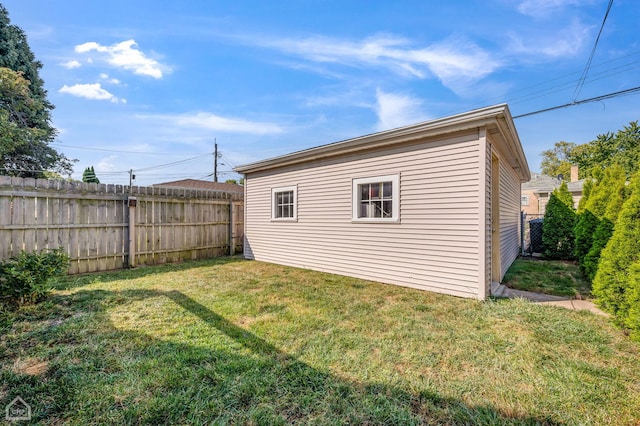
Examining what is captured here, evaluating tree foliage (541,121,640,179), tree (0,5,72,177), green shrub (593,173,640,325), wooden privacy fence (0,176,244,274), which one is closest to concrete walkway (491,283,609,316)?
green shrub (593,173,640,325)

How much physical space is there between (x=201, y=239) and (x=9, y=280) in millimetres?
4325

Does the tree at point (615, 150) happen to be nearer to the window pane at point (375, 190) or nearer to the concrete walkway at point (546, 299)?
the concrete walkway at point (546, 299)

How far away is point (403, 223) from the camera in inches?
192

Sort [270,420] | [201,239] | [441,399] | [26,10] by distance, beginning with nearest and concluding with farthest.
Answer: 1. [270,420]
2. [441,399]
3. [26,10]
4. [201,239]

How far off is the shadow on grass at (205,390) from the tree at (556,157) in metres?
42.4

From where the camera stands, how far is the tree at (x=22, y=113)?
11.4m

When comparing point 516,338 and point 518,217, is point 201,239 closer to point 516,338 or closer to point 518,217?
point 516,338

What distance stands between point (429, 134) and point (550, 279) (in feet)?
13.5

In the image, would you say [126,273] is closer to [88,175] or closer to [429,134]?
[429,134]

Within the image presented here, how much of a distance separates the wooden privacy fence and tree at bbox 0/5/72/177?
31.7 ft

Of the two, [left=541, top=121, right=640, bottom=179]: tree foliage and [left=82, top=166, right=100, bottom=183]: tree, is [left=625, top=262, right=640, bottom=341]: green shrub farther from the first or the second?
[left=82, top=166, right=100, bottom=183]: tree

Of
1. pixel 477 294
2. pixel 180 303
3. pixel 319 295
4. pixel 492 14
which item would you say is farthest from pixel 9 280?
pixel 492 14

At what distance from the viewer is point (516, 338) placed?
108 inches

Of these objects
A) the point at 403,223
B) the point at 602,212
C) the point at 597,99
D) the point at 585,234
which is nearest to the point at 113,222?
the point at 403,223
